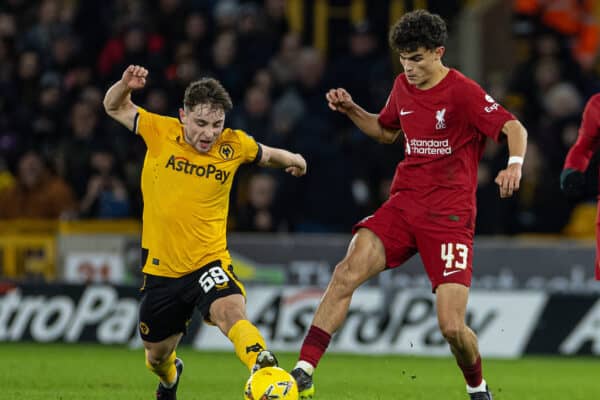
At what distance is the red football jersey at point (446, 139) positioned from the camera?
8.29m

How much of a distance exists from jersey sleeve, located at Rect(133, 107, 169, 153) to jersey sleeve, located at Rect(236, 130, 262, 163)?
50cm

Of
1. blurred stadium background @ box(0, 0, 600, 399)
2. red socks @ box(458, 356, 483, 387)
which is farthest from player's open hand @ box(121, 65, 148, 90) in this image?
blurred stadium background @ box(0, 0, 600, 399)

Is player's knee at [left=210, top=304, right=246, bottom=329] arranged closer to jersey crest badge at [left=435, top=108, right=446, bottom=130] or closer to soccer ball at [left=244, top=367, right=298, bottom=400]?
soccer ball at [left=244, top=367, right=298, bottom=400]

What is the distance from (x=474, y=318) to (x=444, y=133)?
5.97m

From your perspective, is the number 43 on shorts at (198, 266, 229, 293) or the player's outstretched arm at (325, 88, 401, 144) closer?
the number 43 on shorts at (198, 266, 229, 293)

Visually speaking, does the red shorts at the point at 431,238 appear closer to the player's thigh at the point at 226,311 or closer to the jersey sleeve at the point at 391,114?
the jersey sleeve at the point at 391,114

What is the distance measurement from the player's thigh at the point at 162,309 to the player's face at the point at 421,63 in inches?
74.3

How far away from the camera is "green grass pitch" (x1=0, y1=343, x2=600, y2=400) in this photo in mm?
9797

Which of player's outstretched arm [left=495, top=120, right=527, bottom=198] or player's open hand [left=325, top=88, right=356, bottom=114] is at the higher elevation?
player's open hand [left=325, top=88, right=356, bottom=114]

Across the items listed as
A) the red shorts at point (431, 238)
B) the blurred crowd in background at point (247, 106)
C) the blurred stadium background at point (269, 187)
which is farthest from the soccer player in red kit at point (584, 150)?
the blurred crowd in background at point (247, 106)

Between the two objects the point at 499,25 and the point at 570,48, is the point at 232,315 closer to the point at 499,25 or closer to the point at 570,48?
the point at 570,48

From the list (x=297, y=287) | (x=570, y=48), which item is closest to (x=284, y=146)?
(x=297, y=287)

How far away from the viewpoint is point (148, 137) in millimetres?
8508

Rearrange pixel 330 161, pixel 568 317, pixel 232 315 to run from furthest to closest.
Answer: pixel 330 161, pixel 568 317, pixel 232 315
